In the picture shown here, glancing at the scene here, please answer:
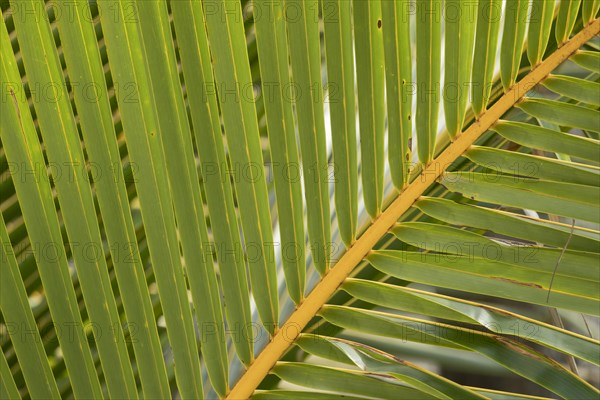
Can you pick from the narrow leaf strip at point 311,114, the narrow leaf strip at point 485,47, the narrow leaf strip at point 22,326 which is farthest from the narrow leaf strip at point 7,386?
the narrow leaf strip at point 485,47

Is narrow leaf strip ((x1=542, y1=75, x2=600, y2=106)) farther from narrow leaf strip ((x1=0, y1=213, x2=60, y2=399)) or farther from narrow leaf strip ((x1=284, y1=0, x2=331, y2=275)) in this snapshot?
narrow leaf strip ((x1=0, y1=213, x2=60, y2=399))

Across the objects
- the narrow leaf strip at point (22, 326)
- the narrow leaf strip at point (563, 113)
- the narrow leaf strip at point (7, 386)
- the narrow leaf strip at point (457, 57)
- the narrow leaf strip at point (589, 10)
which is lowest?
the narrow leaf strip at point (7, 386)

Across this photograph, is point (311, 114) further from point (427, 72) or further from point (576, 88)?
point (576, 88)

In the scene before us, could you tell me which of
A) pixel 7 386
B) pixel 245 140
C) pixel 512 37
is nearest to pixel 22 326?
pixel 7 386

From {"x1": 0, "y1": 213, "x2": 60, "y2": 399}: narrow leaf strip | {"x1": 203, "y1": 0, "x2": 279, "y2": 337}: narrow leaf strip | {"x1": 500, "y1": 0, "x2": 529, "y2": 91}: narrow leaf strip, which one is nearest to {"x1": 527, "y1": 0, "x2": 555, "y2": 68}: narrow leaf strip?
{"x1": 500, "y1": 0, "x2": 529, "y2": 91}: narrow leaf strip

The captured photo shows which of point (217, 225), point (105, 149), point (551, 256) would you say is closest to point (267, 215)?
point (217, 225)

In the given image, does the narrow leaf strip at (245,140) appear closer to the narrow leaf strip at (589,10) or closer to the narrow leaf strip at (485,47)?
the narrow leaf strip at (485,47)

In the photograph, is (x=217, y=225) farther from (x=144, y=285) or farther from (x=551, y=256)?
(x=551, y=256)

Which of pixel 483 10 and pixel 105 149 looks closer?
pixel 105 149
